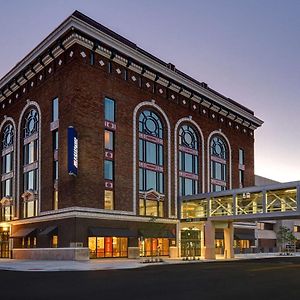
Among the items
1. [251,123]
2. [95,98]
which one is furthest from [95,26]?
[251,123]

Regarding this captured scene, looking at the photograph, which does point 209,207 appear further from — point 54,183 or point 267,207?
point 54,183

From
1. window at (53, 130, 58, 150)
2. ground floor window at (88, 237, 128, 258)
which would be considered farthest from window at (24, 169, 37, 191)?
ground floor window at (88, 237, 128, 258)

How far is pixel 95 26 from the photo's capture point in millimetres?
51781

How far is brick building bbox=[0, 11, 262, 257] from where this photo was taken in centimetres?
4897

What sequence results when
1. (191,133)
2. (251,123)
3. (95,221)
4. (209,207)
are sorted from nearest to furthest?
(95,221)
(209,207)
(191,133)
(251,123)

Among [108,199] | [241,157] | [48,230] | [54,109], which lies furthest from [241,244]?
[54,109]

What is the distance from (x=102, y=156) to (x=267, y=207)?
19704 mm

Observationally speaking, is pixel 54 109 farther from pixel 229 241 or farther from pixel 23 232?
pixel 229 241

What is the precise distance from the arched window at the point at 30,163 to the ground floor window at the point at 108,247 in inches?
380

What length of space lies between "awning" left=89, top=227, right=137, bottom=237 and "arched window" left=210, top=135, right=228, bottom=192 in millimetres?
20010

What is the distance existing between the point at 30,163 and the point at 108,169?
1139 centimetres

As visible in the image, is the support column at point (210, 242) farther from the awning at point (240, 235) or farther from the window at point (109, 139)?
the window at point (109, 139)

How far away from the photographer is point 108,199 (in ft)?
168

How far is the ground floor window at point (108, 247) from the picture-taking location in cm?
4928
